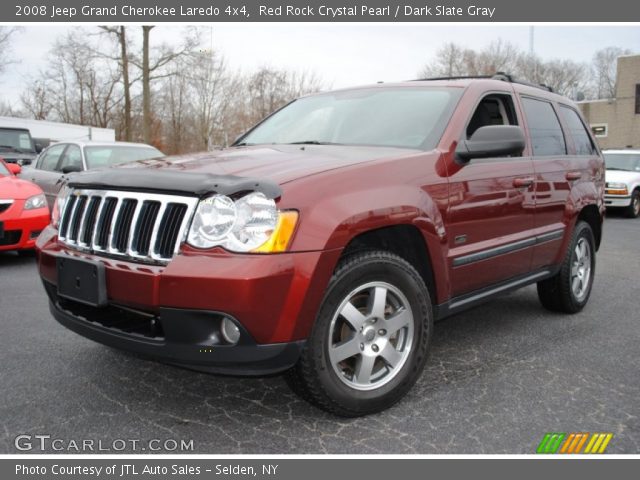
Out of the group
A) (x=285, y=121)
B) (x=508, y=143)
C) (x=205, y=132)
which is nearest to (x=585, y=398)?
(x=508, y=143)

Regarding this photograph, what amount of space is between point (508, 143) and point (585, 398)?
145 centimetres

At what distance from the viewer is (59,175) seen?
373 inches

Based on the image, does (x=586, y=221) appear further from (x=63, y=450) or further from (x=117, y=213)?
(x=63, y=450)

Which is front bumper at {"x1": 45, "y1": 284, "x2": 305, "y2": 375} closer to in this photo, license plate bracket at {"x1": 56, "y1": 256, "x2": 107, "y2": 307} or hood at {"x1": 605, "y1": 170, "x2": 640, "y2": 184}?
license plate bracket at {"x1": 56, "y1": 256, "x2": 107, "y2": 307}

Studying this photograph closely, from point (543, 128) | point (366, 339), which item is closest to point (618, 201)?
point (543, 128)

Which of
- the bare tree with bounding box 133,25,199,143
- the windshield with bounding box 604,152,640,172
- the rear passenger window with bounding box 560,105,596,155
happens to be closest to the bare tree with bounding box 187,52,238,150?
the bare tree with bounding box 133,25,199,143

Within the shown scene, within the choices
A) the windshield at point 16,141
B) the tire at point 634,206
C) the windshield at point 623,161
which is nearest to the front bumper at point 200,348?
the tire at point 634,206

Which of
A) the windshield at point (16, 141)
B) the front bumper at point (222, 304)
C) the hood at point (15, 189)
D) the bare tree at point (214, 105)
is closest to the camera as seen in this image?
the front bumper at point (222, 304)

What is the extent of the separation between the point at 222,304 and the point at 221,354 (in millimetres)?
240

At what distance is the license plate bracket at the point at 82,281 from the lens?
273 centimetres

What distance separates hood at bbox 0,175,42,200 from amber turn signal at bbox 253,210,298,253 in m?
5.46

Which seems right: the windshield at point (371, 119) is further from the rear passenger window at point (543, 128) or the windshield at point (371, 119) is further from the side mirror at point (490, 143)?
the rear passenger window at point (543, 128)

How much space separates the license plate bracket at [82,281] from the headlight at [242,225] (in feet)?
1.67

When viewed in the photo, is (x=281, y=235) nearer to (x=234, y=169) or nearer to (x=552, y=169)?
(x=234, y=169)
